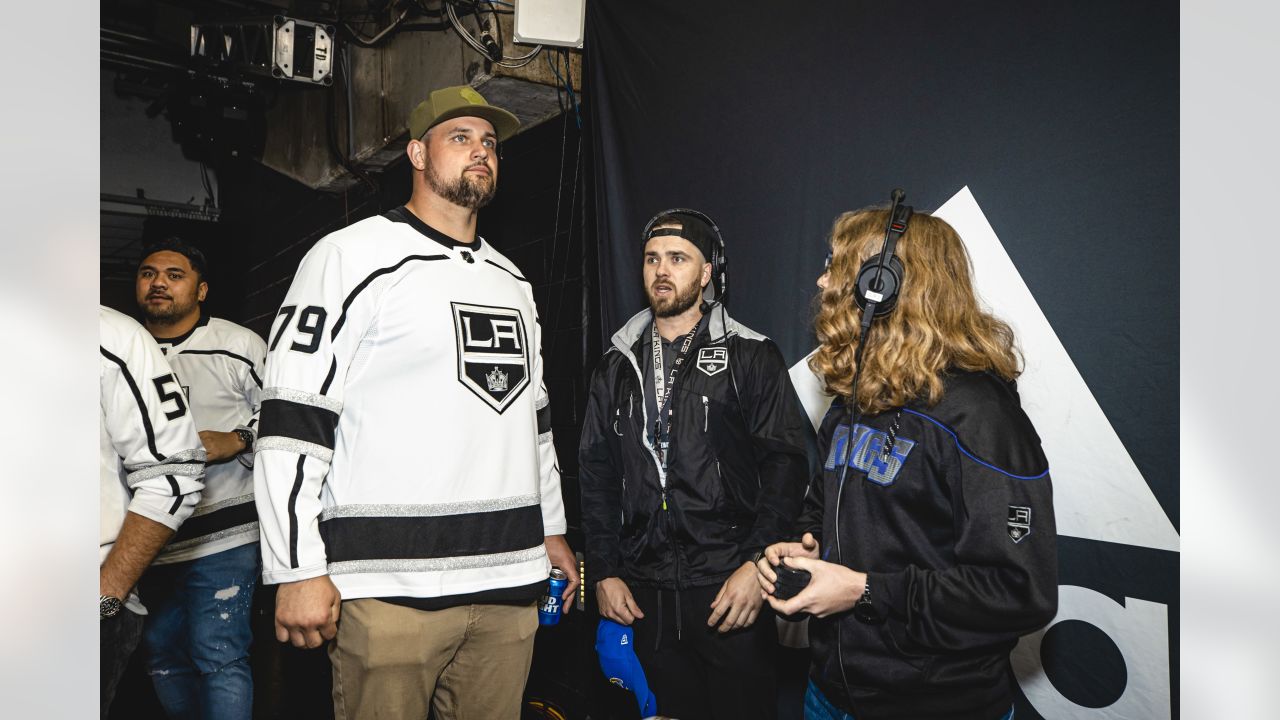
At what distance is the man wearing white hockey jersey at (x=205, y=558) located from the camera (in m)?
2.75

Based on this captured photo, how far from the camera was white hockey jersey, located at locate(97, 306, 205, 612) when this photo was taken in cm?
171

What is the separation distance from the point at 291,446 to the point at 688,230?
1.39 metres

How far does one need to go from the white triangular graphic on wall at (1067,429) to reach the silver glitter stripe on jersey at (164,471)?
1.91m

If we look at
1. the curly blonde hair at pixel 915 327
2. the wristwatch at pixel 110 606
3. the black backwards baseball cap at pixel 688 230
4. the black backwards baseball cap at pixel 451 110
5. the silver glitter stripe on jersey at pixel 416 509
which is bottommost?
the wristwatch at pixel 110 606

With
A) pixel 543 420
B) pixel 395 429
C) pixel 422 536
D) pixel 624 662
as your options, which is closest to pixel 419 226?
pixel 395 429

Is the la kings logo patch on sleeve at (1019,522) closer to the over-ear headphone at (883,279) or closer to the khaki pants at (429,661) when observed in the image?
the over-ear headphone at (883,279)

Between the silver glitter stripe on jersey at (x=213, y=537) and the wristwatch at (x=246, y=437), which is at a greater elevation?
the wristwatch at (x=246, y=437)

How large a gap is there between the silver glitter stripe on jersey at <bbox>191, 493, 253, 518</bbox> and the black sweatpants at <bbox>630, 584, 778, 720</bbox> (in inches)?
64.3

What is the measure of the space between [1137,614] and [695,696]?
112 centimetres

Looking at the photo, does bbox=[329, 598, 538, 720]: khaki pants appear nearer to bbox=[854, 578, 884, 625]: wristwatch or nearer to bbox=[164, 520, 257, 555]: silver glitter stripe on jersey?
bbox=[854, 578, 884, 625]: wristwatch

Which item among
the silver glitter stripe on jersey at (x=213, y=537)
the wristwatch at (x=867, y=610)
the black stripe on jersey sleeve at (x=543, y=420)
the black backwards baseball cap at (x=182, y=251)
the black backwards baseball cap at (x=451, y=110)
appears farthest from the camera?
the black backwards baseball cap at (x=182, y=251)

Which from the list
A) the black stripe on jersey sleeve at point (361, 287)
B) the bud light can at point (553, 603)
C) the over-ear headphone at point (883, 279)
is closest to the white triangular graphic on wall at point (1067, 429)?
the over-ear headphone at point (883, 279)
